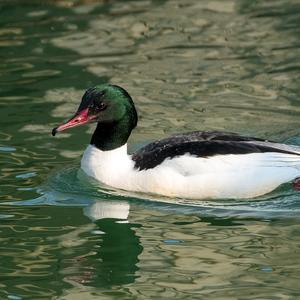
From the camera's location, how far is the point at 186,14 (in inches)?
720

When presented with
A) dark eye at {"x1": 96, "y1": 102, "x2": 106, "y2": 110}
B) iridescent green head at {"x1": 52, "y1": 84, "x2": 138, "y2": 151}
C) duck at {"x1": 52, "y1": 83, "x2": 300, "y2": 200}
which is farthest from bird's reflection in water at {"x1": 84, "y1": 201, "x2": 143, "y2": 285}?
dark eye at {"x1": 96, "y1": 102, "x2": 106, "y2": 110}

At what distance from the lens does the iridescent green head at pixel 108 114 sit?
1102cm

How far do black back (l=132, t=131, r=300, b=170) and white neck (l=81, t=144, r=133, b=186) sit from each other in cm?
19

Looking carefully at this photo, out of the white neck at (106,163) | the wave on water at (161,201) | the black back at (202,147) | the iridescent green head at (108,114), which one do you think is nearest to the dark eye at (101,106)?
the iridescent green head at (108,114)

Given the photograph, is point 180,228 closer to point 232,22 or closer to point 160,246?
point 160,246

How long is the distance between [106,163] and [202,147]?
41.6 inches

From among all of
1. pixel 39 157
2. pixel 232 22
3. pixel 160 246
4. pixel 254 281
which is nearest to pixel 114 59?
pixel 232 22

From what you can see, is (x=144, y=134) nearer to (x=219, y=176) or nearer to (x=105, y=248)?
(x=219, y=176)

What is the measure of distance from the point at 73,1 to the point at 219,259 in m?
10.6

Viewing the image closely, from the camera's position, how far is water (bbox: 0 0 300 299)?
883 centimetres

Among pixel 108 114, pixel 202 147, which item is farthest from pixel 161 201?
pixel 108 114

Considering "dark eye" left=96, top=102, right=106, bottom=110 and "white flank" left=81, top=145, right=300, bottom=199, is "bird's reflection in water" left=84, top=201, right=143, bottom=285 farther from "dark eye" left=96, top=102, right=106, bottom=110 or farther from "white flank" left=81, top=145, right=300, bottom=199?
"dark eye" left=96, top=102, right=106, bottom=110

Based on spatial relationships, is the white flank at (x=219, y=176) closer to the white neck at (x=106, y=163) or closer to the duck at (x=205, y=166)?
the duck at (x=205, y=166)

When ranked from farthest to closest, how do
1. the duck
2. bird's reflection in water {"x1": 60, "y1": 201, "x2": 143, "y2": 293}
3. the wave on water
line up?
the duck
the wave on water
bird's reflection in water {"x1": 60, "y1": 201, "x2": 143, "y2": 293}
